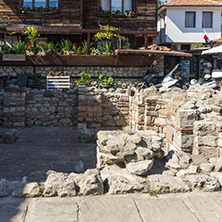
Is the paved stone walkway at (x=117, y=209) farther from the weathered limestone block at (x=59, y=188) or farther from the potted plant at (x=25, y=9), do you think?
the potted plant at (x=25, y=9)

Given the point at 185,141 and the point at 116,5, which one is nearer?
the point at 185,141

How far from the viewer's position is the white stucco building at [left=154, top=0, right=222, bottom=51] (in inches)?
1035

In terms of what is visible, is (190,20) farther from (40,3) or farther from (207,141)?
(207,141)

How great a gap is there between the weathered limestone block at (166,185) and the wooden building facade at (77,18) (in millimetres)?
12814

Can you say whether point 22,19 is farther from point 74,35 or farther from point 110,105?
point 110,105

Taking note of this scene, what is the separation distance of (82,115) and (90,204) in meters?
8.00

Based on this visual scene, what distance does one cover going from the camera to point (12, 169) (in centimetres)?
685

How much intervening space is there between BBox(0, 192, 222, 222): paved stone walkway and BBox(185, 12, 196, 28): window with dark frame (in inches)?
965

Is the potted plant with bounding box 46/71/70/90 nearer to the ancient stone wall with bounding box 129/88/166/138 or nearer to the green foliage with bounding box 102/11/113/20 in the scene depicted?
the green foliage with bounding box 102/11/113/20

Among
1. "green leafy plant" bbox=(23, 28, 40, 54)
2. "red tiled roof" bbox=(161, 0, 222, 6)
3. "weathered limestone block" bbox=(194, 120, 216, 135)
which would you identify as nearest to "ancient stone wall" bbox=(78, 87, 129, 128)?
"green leafy plant" bbox=(23, 28, 40, 54)

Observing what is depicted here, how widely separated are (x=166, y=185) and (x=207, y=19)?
2499 cm

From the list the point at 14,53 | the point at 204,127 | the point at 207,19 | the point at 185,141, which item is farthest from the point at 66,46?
the point at 207,19

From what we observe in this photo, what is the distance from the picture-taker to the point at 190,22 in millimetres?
26812

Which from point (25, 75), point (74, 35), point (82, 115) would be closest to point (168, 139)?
point (82, 115)
